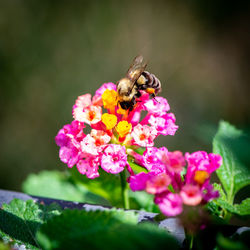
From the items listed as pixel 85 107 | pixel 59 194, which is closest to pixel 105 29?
pixel 59 194

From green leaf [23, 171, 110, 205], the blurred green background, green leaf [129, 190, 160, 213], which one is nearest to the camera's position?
green leaf [129, 190, 160, 213]

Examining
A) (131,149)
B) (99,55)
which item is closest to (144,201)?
(131,149)

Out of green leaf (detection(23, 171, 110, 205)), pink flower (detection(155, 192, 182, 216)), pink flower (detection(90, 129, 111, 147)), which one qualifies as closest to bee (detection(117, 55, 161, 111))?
pink flower (detection(90, 129, 111, 147))

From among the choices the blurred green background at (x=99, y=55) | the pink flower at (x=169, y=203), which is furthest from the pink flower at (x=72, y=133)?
the blurred green background at (x=99, y=55)

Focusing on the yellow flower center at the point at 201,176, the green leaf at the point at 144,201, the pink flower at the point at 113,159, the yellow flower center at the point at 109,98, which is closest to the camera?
the yellow flower center at the point at 201,176

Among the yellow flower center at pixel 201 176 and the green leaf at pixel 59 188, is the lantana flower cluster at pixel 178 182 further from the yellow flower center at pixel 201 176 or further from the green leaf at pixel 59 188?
the green leaf at pixel 59 188

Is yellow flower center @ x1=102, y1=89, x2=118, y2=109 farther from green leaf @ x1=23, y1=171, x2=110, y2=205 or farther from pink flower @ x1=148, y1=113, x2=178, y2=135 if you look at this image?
green leaf @ x1=23, y1=171, x2=110, y2=205
